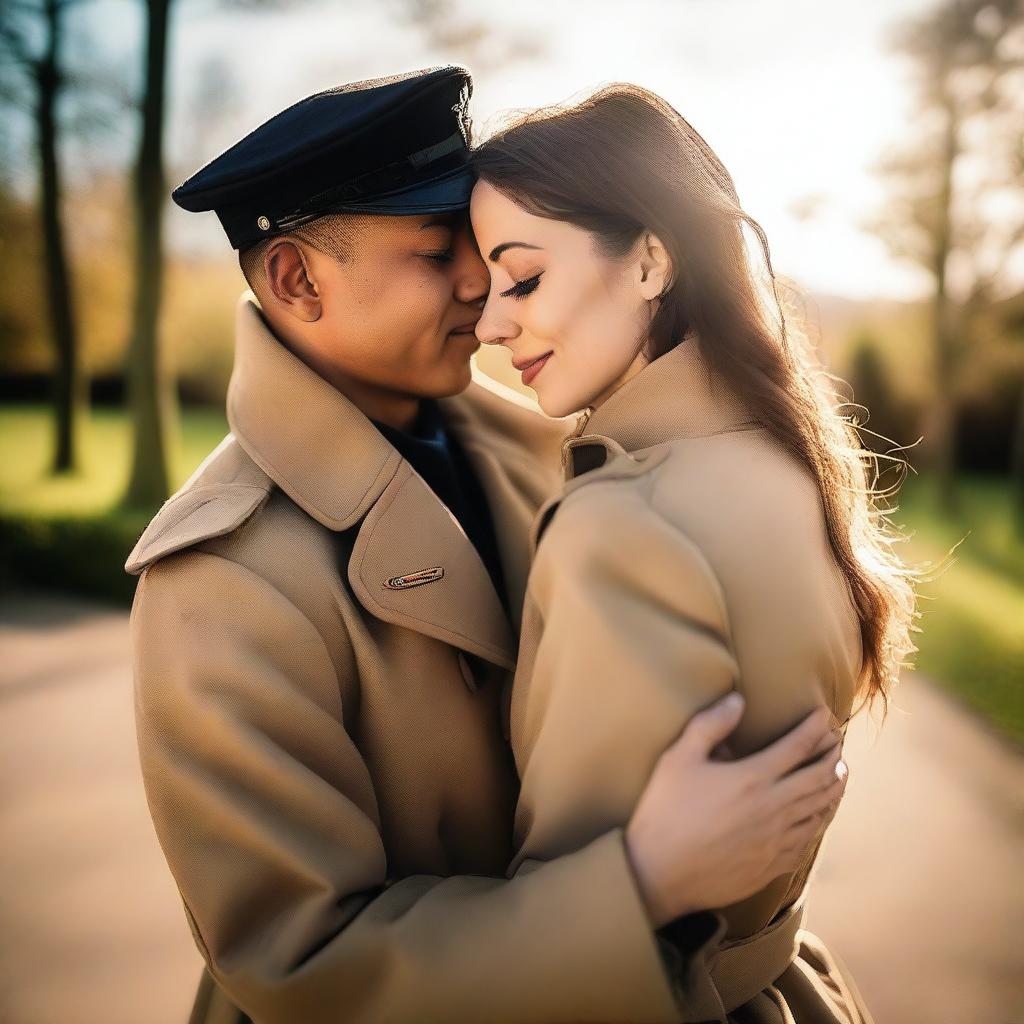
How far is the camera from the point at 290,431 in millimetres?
2055

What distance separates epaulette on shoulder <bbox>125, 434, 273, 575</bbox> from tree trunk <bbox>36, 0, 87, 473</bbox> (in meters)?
10.1

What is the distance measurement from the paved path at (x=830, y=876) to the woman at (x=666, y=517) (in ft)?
5.60

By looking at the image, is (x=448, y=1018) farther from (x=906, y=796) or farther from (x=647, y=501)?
(x=906, y=796)

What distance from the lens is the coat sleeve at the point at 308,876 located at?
149cm

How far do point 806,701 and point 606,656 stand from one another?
391mm

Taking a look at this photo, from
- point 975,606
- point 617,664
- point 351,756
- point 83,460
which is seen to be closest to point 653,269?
point 617,664

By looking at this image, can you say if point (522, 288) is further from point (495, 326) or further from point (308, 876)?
point (308, 876)

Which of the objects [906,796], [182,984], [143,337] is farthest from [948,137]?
[182,984]

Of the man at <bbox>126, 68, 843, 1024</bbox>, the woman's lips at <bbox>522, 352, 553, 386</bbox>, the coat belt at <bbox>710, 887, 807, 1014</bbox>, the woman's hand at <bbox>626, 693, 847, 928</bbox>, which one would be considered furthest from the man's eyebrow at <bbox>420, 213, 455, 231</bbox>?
the coat belt at <bbox>710, 887, 807, 1014</bbox>

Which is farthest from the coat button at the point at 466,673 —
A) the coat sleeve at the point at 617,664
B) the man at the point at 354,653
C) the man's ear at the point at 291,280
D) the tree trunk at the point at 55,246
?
the tree trunk at the point at 55,246

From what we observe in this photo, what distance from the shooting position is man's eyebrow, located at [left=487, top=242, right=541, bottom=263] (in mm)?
1863

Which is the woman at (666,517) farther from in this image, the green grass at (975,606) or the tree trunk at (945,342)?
the tree trunk at (945,342)

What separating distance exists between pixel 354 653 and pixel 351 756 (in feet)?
0.69

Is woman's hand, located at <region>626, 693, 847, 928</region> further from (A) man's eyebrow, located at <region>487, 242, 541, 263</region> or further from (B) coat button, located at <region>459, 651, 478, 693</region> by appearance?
(A) man's eyebrow, located at <region>487, 242, 541, 263</region>
